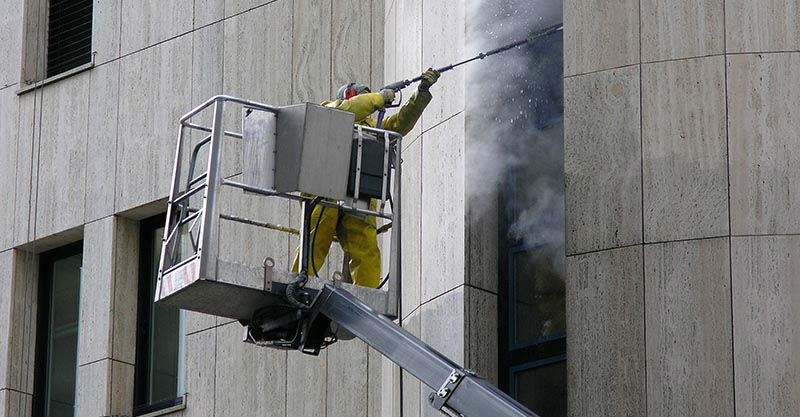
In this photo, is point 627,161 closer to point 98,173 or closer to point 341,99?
point 341,99

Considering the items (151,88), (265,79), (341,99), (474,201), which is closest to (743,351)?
(474,201)

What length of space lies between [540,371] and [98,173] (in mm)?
7873

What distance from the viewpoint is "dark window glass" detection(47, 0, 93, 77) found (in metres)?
23.3

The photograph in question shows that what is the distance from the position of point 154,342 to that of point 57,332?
1.79m

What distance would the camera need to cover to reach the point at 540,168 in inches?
655

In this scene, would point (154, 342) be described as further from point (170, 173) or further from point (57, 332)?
point (170, 173)

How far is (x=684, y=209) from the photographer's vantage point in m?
14.6

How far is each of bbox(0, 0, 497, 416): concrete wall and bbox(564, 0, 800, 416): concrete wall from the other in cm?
149

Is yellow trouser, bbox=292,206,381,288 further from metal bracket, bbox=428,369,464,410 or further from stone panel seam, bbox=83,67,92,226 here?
stone panel seam, bbox=83,67,92,226

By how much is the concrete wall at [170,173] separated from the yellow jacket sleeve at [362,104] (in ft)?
3.30

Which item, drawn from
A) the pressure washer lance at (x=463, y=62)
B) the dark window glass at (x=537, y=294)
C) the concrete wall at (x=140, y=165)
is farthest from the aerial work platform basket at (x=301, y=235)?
the concrete wall at (x=140, y=165)

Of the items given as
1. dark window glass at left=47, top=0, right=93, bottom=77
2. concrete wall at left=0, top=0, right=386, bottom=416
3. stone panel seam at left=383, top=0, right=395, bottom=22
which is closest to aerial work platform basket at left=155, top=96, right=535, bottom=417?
stone panel seam at left=383, top=0, right=395, bottom=22

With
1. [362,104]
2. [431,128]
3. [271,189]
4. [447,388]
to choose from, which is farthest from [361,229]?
[447,388]

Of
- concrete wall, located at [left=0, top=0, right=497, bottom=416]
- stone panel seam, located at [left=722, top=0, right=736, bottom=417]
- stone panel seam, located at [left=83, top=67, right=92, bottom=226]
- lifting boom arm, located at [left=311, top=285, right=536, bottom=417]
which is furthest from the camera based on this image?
stone panel seam, located at [left=83, top=67, right=92, bottom=226]
